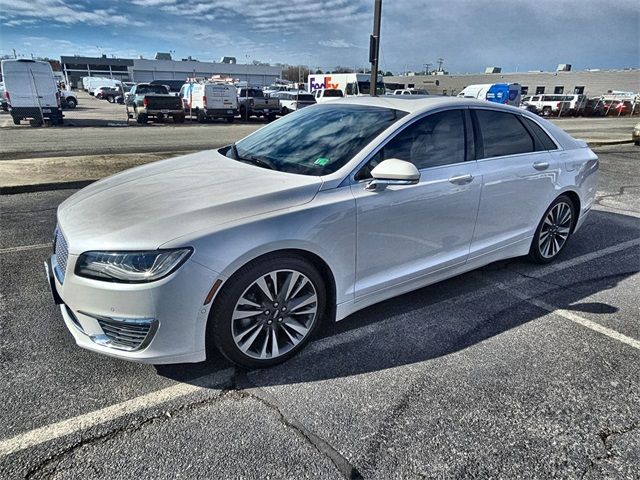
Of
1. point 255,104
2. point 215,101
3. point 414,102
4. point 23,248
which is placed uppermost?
point 414,102

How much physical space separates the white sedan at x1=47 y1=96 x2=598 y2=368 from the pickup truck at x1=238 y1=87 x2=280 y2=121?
23.5m

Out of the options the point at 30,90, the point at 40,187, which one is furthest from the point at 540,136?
the point at 30,90

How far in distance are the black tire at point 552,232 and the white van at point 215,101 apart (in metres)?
22.1

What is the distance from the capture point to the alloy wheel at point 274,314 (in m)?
2.61

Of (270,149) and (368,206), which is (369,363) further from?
(270,149)

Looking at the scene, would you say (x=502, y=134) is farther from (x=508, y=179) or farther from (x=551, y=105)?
(x=551, y=105)

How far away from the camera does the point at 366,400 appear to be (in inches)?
99.3

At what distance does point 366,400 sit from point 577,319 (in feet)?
6.79

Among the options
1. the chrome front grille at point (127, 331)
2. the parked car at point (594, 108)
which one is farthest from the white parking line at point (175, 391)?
the parked car at point (594, 108)

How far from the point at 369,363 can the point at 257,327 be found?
776 millimetres

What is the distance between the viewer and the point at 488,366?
2873 mm

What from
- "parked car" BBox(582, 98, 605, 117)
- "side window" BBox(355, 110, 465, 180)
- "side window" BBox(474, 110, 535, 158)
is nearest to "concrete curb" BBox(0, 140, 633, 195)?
"side window" BBox(355, 110, 465, 180)

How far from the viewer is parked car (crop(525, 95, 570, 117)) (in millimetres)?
36438

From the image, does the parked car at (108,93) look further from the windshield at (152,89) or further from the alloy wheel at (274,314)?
the alloy wheel at (274,314)
